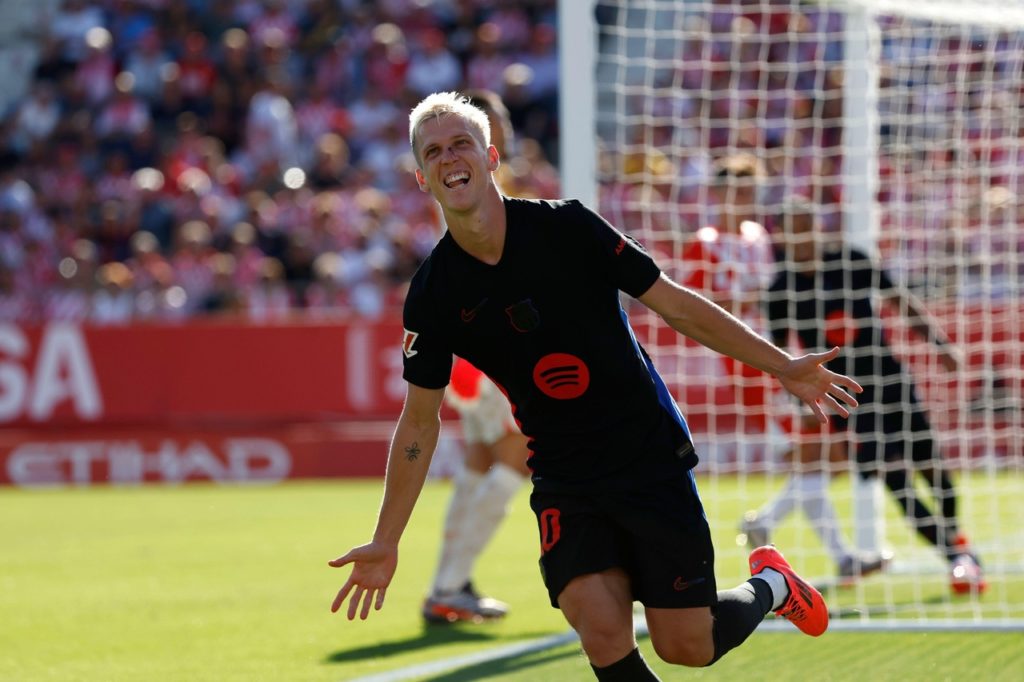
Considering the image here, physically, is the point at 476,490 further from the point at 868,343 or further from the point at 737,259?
the point at 868,343

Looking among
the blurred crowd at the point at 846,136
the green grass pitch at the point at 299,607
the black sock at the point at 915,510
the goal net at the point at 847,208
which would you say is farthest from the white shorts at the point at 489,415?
the black sock at the point at 915,510

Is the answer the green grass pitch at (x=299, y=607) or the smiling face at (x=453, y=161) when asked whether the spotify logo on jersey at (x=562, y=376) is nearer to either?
the smiling face at (x=453, y=161)

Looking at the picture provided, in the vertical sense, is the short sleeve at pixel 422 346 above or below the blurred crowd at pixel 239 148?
below

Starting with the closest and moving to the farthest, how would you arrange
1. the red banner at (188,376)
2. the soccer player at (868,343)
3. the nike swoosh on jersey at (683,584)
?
the nike swoosh on jersey at (683,584), the soccer player at (868,343), the red banner at (188,376)

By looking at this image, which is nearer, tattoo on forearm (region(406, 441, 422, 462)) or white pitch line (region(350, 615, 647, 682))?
tattoo on forearm (region(406, 441, 422, 462))

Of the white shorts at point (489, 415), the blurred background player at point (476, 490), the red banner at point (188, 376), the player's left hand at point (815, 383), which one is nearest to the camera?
the player's left hand at point (815, 383)

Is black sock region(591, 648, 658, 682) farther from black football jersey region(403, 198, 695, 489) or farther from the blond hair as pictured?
the blond hair

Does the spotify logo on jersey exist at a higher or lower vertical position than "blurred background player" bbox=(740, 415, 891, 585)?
higher

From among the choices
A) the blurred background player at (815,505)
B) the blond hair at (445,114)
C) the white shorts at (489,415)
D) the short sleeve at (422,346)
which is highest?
the blond hair at (445,114)

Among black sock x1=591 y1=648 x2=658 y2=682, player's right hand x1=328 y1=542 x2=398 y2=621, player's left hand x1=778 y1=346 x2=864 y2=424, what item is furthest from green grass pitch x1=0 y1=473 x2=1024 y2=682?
player's left hand x1=778 y1=346 x2=864 y2=424

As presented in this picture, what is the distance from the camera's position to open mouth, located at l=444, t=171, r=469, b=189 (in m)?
4.85

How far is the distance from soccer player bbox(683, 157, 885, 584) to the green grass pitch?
0.80 feet

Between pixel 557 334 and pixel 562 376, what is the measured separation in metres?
0.14

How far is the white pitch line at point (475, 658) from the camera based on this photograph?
635 cm
